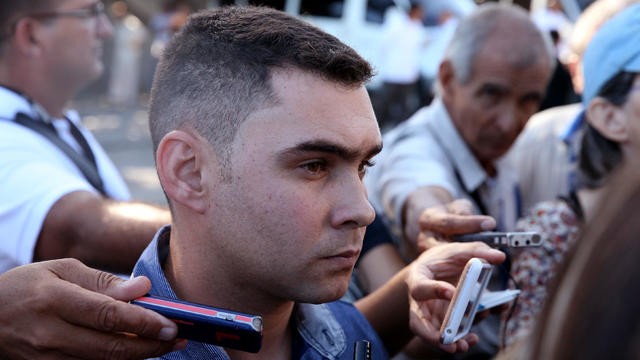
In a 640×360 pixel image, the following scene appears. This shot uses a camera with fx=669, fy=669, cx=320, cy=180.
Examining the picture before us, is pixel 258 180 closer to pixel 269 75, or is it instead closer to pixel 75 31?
pixel 269 75

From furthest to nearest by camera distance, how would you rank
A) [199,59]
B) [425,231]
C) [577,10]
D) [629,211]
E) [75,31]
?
[577,10], [75,31], [425,231], [199,59], [629,211]

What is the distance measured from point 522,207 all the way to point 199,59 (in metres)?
2.30

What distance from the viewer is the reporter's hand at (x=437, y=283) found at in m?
1.88

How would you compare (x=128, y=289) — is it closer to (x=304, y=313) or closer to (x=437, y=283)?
(x=304, y=313)

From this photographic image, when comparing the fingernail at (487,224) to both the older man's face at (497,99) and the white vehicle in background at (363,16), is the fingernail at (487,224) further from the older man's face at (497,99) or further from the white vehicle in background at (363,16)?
the white vehicle in background at (363,16)

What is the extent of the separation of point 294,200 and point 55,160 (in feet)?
4.59

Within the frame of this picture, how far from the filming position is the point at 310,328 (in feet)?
6.35

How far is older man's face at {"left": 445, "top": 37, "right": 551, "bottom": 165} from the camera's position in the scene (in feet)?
10.8

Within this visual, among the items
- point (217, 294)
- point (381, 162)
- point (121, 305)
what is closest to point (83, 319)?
point (121, 305)

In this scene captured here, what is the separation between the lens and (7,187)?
245 centimetres

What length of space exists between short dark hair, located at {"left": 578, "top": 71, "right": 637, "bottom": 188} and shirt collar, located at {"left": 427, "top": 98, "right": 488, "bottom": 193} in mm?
489

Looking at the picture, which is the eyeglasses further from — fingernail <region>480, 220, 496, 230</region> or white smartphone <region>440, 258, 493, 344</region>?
white smartphone <region>440, 258, 493, 344</region>

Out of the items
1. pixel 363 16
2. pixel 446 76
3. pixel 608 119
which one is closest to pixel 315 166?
pixel 608 119

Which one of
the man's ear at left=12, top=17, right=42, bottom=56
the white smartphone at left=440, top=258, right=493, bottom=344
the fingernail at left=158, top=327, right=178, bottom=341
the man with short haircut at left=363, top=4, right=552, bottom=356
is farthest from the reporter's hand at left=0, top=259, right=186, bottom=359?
the man's ear at left=12, top=17, right=42, bottom=56
